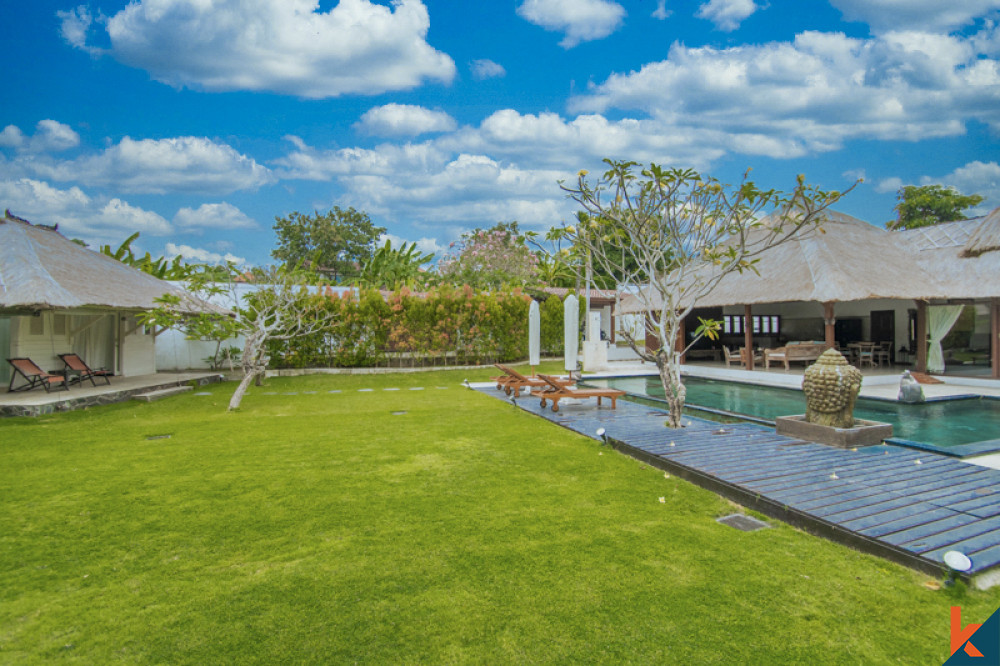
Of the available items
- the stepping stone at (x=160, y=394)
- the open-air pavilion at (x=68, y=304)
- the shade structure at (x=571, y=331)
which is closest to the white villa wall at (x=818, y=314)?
the shade structure at (x=571, y=331)

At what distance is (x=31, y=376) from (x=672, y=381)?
13732 millimetres

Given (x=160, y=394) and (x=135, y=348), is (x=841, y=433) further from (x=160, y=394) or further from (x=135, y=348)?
(x=135, y=348)

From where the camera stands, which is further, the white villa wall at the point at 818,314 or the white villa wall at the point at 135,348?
the white villa wall at the point at 818,314

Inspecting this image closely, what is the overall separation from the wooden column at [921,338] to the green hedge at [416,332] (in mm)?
11799

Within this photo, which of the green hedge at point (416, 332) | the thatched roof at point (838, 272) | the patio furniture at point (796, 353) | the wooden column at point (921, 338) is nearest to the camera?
the thatched roof at point (838, 272)

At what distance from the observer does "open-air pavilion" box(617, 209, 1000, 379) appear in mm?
13477

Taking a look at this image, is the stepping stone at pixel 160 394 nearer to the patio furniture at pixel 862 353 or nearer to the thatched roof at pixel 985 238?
the patio furniture at pixel 862 353

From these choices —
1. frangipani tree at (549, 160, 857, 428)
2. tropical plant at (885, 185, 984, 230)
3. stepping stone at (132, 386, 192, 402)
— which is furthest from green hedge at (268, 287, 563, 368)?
tropical plant at (885, 185, 984, 230)

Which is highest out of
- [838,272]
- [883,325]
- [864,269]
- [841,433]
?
[864,269]

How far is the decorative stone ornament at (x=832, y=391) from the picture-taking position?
672cm

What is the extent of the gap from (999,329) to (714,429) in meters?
10.5

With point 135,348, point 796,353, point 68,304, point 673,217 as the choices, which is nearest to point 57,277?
point 68,304

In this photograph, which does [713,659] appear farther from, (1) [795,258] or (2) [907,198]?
(2) [907,198]

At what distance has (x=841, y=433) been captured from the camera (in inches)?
258
